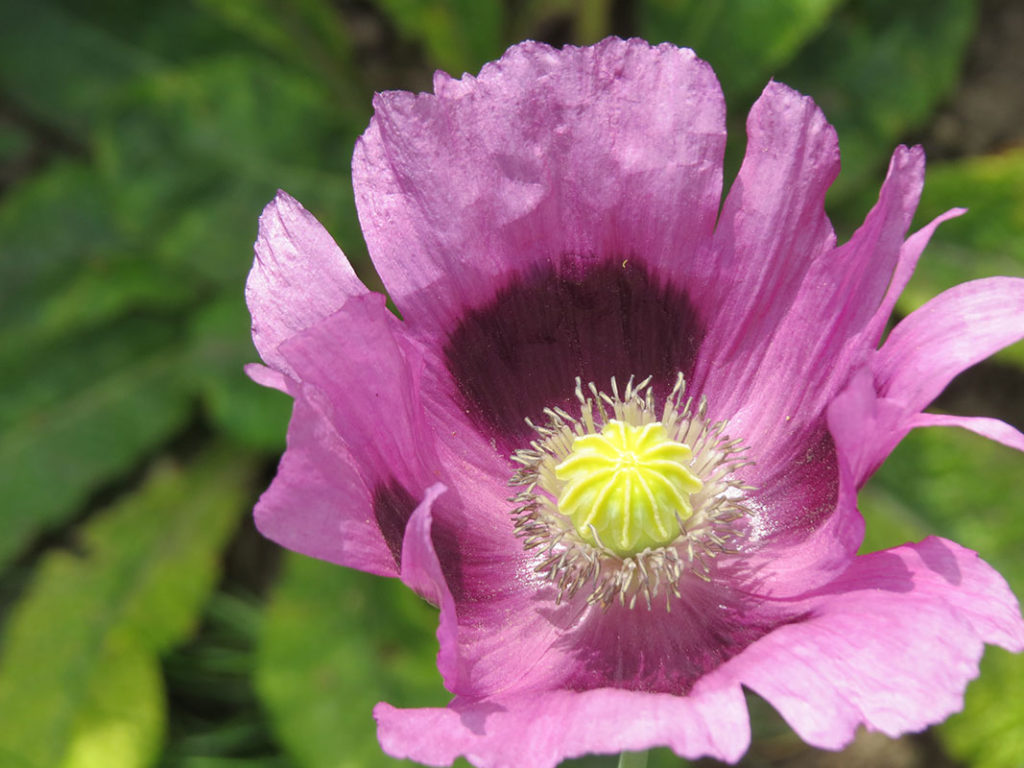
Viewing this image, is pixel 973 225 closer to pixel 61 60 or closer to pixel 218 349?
pixel 218 349

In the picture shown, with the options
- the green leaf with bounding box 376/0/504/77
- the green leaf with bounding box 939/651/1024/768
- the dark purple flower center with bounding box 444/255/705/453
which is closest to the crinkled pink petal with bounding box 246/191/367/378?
the dark purple flower center with bounding box 444/255/705/453

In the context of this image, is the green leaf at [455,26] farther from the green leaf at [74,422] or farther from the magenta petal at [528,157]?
the magenta petal at [528,157]

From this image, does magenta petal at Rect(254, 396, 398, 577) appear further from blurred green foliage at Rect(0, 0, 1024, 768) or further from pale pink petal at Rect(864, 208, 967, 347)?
blurred green foliage at Rect(0, 0, 1024, 768)

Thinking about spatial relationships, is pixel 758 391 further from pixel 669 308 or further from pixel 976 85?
pixel 976 85

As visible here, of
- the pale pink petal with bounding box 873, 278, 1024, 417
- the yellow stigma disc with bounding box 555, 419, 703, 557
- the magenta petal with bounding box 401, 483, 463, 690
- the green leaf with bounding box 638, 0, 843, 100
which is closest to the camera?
the magenta petal with bounding box 401, 483, 463, 690

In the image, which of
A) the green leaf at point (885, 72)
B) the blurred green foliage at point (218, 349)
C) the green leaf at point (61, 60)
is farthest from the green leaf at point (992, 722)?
the green leaf at point (61, 60)

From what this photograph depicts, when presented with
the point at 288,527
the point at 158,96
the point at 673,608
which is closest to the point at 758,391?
the point at 673,608
